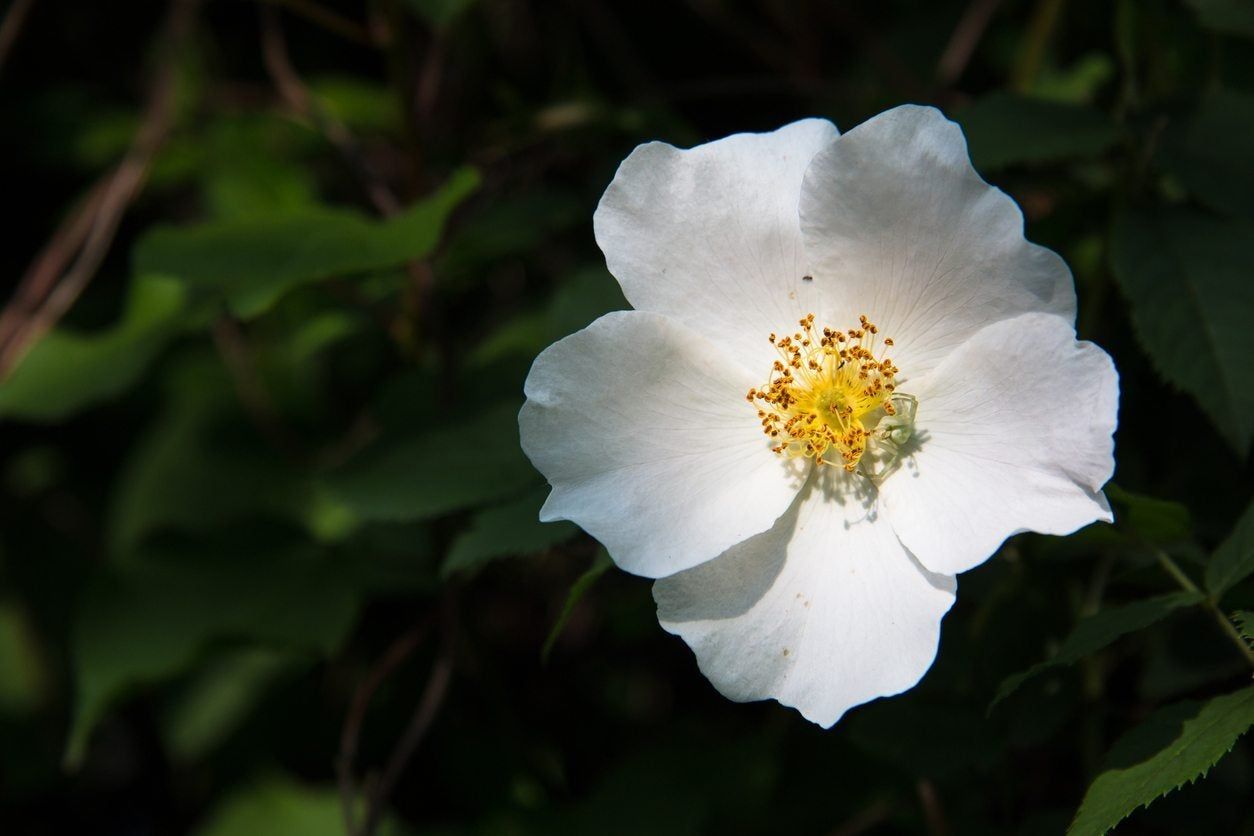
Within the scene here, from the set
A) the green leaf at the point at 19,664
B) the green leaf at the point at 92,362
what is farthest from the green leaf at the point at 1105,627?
the green leaf at the point at 19,664

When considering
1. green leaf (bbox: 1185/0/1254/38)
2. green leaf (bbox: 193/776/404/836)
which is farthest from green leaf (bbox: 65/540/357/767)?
green leaf (bbox: 1185/0/1254/38)

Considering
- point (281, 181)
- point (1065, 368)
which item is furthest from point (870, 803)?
point (281, 181)

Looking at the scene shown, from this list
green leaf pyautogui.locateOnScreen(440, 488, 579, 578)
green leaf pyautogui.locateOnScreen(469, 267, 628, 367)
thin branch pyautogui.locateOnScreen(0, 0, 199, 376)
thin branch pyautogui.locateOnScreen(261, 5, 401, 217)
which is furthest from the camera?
thin branch pyautogui.locateOnScreen(0, 0, 199, 376)

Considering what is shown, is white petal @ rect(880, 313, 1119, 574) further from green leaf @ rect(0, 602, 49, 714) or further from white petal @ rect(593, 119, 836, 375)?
green leaf @ rect(0, 602, 49, 714)

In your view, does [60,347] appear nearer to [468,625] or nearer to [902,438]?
[468,625]

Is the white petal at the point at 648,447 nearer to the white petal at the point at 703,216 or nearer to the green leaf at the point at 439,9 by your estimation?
the white petal at the point at 703,216
